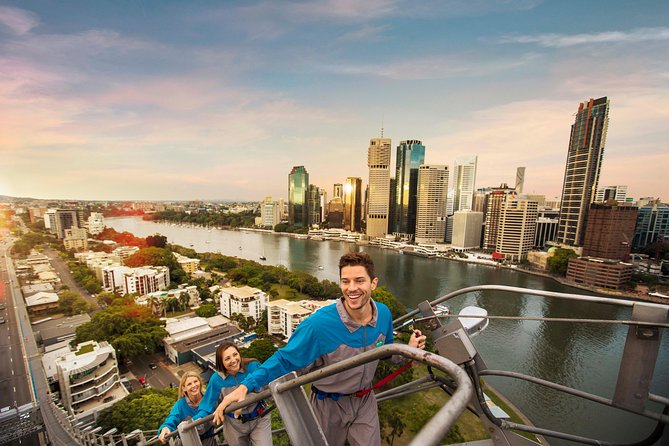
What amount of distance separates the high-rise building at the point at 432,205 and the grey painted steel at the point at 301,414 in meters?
29.3

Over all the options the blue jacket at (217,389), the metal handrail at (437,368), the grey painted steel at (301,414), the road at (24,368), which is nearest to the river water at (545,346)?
the metal handrail at (437,368)

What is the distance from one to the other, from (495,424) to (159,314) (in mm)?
13333

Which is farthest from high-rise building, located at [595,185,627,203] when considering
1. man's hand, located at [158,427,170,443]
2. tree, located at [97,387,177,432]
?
man's hand, located at [158,427,170,443]

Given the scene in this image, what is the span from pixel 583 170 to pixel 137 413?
2842cm

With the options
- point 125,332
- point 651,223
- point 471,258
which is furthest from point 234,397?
point 651,223

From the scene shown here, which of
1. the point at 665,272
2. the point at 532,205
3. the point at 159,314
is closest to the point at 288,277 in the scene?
the point at 159,314

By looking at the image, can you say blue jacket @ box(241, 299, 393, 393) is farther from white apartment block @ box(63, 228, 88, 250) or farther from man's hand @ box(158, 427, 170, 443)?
white apartment block @ box(63, 228, 88, 250)

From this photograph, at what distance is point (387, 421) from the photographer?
5223 mm

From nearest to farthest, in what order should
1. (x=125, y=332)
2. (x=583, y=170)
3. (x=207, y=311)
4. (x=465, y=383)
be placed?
(x=465, y=383) → (x=125, y=332) → (x=207, y=311) → (x=583, y=170)

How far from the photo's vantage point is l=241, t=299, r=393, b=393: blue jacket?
81 centimetres

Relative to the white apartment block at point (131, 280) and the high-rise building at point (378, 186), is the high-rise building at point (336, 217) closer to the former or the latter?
the high-rise building at point (378, 186)

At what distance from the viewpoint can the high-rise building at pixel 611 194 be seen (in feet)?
78.7

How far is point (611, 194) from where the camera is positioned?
1079 inches

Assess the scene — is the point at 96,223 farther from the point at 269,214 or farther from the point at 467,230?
the point at 467,230
